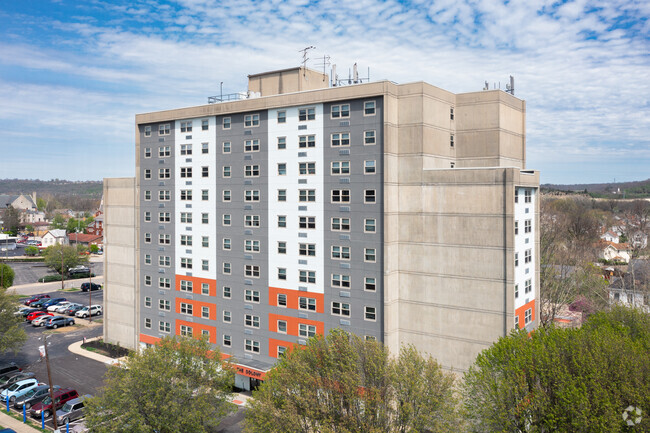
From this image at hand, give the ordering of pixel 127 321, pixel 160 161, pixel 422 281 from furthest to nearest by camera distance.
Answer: pixel 127 321 < pixel 160 161 < pixel 422 281

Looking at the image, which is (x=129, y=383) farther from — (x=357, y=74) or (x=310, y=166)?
(x=357, y=74)

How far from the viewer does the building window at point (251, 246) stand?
42688 millimetres

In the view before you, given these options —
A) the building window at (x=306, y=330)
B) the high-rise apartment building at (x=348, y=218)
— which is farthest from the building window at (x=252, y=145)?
the building window at (x=306, y=330)

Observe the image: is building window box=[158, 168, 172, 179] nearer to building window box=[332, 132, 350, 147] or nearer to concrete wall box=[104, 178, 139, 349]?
concrete wall box=[104, 178, 139, 349]

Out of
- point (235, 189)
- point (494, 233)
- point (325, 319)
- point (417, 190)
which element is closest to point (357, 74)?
point (417, 190)

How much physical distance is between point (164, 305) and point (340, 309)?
70.7ft

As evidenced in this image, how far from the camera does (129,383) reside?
29.0 m

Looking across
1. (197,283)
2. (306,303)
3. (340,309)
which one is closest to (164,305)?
(197,283)

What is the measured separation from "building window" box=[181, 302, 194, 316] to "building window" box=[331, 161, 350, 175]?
20997 mm

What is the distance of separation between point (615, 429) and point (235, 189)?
33911mm

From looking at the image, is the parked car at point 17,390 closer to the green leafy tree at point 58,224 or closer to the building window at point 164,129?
the building window at point 164,129

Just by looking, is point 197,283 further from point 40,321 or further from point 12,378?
point 40,321

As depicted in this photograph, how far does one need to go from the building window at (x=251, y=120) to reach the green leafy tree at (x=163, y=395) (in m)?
20.3

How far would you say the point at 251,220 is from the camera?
4300 centimetres
